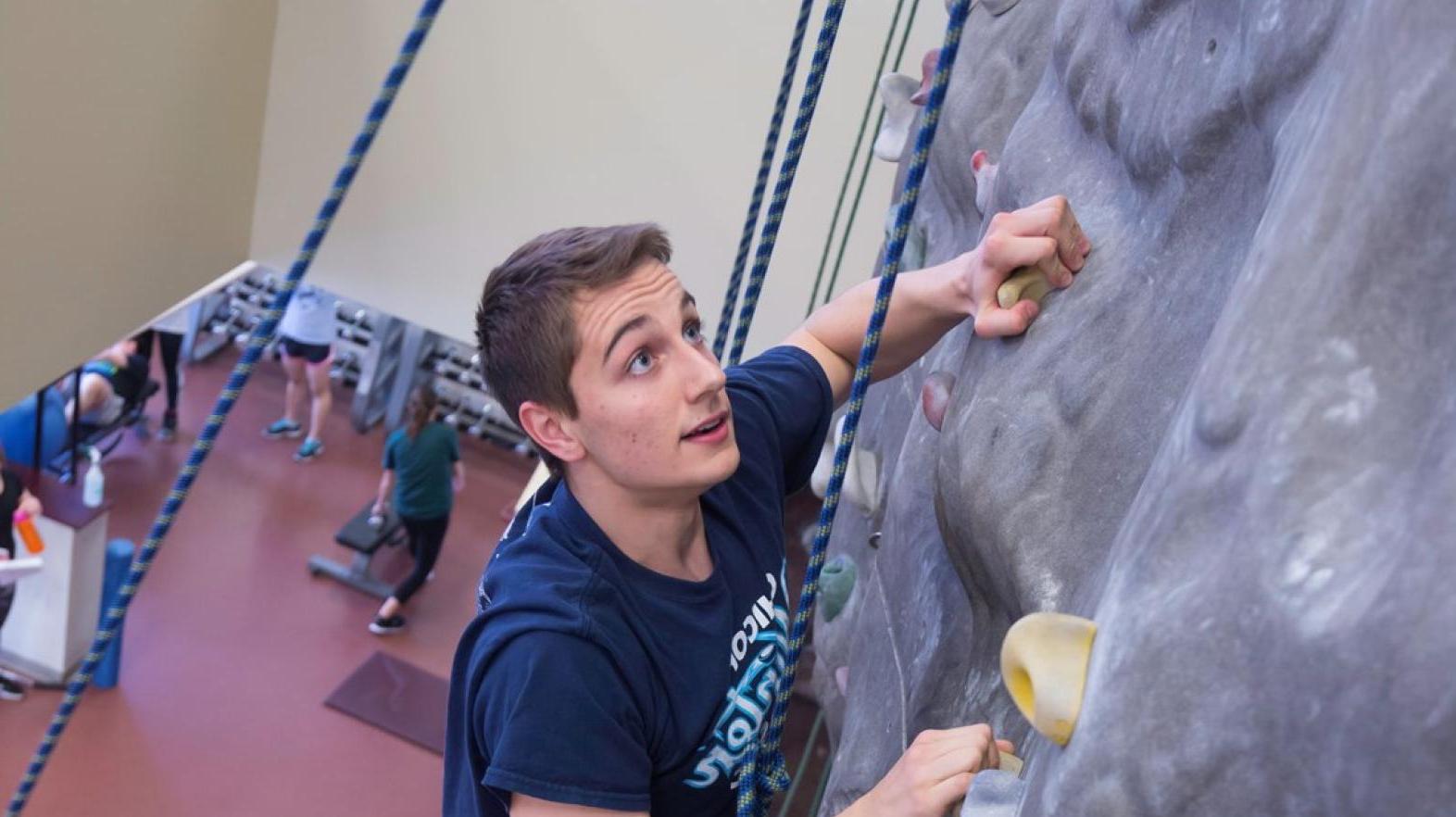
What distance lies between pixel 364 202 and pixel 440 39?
0.83 m

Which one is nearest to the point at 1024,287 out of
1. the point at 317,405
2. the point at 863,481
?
the point at 863,481

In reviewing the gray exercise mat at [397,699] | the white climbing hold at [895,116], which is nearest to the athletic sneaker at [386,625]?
the gray exercise mat at [397,699]

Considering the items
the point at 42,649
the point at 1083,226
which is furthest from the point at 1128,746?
the point at 42,649

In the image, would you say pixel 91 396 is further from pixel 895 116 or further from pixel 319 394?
pixel 895 116

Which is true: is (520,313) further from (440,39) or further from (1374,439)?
(440,39)

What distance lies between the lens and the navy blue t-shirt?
136cm

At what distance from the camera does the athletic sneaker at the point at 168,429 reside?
23.6 ft

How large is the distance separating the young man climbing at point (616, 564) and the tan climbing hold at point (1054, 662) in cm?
36

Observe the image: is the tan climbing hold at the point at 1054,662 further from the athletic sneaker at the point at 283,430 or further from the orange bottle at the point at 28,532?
→ the athletic sneaker at the point at 283,430

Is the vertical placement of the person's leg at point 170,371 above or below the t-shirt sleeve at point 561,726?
below

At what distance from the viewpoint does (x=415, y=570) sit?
20.3 feet

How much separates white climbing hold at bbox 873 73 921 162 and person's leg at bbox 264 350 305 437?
204 inches

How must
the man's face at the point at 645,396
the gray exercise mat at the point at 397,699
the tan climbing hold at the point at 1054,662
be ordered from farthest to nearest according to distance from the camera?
the gray exercise mat at the point at 397,699 < the man's face at the point at 645,396 < the tan climbing hold at the point at 1054,662

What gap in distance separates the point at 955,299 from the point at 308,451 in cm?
610
